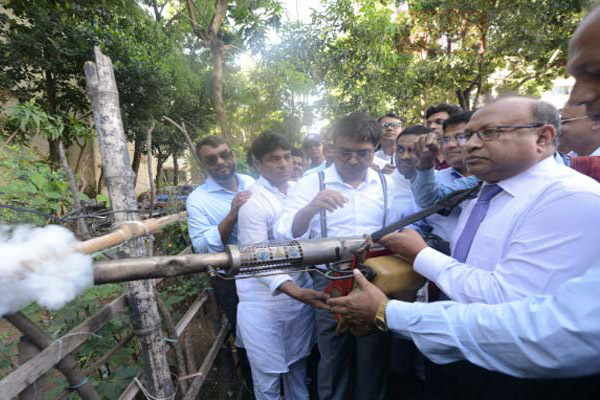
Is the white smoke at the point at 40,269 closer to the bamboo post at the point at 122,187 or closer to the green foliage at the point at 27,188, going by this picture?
the bamboo post at the point at 122,187

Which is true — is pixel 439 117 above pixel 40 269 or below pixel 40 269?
above

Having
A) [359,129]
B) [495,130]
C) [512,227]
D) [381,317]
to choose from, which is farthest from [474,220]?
[359,129]

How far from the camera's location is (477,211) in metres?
1.67

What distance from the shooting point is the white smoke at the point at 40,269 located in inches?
38.3

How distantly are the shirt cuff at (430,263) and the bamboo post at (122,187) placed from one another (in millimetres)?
1624

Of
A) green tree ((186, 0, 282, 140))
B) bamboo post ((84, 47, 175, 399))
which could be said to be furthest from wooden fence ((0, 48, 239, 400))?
green tree ((186, 0, 282, 140))

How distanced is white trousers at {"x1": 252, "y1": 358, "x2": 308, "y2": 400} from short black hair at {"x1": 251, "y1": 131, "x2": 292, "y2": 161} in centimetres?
173

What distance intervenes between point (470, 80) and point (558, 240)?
39.6 feet

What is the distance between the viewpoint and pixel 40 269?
A: 1023 mm

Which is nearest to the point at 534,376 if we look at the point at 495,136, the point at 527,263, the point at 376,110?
the point at 527,263

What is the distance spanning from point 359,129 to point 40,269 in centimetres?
189

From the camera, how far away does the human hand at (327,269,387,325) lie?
1.51 m

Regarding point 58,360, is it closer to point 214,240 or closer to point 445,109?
point 214,240

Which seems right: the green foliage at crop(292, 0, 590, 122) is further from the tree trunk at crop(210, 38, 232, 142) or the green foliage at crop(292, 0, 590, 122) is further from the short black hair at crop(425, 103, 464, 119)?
the short black hair at crop(425, 103, 464, 119)
